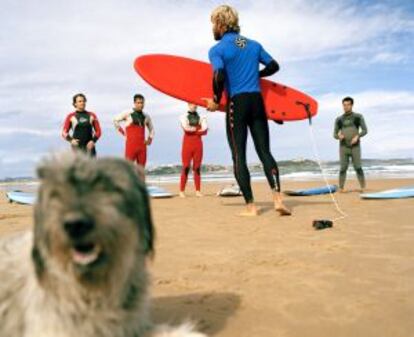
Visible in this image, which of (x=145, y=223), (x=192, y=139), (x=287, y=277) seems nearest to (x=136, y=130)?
(x=192, y=139)

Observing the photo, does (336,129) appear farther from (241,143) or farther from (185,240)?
(185,240)

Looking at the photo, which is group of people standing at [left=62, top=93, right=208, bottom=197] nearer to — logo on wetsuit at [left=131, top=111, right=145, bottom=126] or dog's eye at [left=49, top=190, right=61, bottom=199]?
logo on wetsuit at [left=131, top=111, right=145, bottom=126]

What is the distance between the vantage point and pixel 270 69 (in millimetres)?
8352

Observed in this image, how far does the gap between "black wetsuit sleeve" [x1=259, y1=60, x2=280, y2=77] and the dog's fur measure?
19.4 ft

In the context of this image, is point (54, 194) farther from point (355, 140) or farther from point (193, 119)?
point (355, 140)

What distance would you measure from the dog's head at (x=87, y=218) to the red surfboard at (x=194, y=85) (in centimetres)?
688

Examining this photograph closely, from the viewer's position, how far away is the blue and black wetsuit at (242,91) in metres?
8.01

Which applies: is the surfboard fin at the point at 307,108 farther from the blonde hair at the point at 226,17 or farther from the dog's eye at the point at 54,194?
the dog's eye at the point at 54,194

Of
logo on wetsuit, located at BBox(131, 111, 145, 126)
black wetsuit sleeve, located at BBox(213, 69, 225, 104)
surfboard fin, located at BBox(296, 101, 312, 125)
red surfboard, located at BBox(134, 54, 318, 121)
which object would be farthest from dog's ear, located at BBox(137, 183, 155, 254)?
logo on wetsuit, located at BBox(131, 111, 145, 126)

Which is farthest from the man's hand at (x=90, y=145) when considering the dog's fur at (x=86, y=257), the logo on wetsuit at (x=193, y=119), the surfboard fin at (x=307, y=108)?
the dog's fur at (x=86, y=257)

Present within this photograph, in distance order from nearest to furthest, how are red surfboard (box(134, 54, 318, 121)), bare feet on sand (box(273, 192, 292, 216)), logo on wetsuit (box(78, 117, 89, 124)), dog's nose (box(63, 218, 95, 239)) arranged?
dog's nose (box(63, 218, 95, 239)) → bare feet on sand (box(273, 192, 292, 216)) → red surfboard (box(134, 54, 318, 121)) → logo on wetsuit (box(78, 117, 89, 124))

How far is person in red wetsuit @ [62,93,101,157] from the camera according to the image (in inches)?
465

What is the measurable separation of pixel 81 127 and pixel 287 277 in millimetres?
8363

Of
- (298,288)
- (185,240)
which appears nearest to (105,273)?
(298,288)
